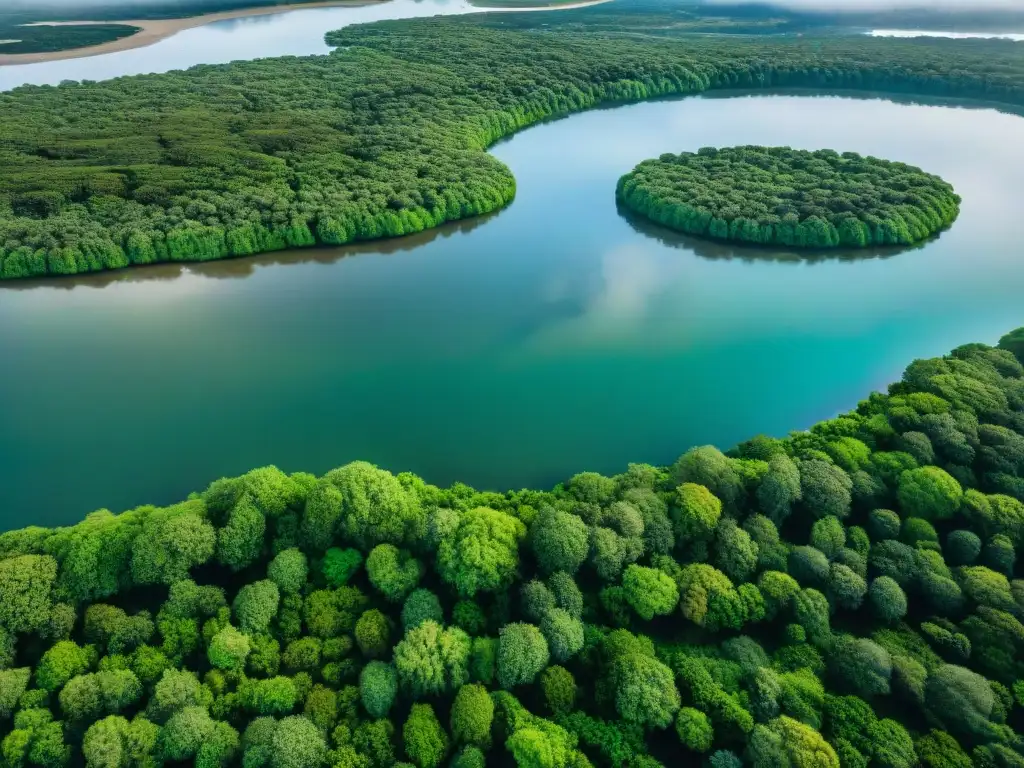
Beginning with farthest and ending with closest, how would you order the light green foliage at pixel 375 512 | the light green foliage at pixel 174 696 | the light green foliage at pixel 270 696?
the light green foliage at pixel 375 512 → the light green foliage at pixel 270 696 → the light green foliage at pixel 174 696

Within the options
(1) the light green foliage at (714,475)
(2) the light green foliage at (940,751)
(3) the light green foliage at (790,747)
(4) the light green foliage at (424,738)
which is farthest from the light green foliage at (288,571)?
(2) the light green foliage at (940,751)

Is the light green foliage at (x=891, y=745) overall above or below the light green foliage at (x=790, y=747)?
below


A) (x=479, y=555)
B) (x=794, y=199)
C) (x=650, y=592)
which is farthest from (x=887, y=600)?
(x=794, y=199)

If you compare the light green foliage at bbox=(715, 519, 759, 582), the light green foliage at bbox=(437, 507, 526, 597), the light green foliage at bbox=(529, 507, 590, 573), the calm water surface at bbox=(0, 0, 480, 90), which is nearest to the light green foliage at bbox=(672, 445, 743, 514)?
the light green foliage at bbox=(715, 519, 759, 582)

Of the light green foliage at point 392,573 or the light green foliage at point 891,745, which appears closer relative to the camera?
the light green foliage at point 891,745

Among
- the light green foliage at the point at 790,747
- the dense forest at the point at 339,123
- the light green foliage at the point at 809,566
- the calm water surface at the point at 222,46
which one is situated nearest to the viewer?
the light green foliage at the point at 790,747

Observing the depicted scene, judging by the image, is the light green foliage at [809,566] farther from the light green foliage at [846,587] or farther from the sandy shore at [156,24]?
the sandy shore at [156,24]

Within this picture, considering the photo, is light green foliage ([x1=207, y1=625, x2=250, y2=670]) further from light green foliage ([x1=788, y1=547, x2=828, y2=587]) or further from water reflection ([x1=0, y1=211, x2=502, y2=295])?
water reflection ([x1=0, y1=211, x2=502, y2=295])

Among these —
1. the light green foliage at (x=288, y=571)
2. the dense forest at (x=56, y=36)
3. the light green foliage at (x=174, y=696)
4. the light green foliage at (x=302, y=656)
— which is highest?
the dense forest at (x=56, y=36)
